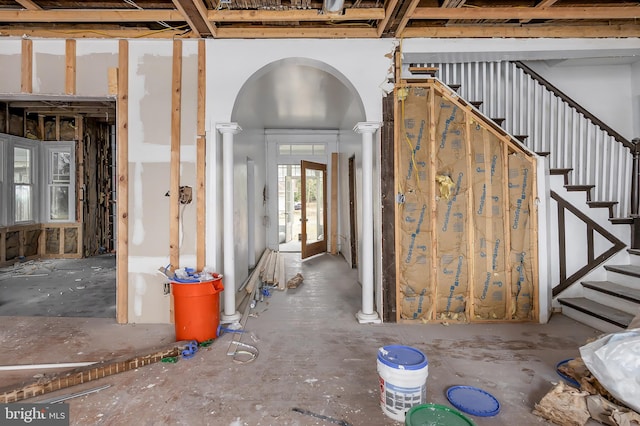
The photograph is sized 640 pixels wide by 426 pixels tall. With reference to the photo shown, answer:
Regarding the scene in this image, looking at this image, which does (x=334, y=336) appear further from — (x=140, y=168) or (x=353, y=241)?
(x=353, y=241)

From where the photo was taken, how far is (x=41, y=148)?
740 cm

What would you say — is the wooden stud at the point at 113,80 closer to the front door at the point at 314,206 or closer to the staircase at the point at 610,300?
the front door at the point at 314,206

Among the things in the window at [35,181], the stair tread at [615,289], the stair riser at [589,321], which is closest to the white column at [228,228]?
the stair riser at [589,321]

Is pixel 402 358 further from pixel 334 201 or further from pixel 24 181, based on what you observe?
pixel 24 181

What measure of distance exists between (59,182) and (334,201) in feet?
20.6

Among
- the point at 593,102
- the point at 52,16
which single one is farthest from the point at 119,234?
the point at 593,102

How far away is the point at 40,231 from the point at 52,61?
18.2 ft

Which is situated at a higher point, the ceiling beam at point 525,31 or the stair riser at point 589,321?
the ceiling beam at point 525,31

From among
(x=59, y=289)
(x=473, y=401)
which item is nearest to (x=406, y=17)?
(x=473, y=401)

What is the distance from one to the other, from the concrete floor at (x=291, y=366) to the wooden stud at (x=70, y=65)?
249 cm

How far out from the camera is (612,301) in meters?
3.55

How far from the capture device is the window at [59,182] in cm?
747

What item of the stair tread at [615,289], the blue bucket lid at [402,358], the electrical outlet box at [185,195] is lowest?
the blue bucket lid at [402,358]

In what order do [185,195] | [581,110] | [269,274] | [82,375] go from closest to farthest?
1. [82,375]
2. [185,195]
3. [581,110]
4. [269,274]
